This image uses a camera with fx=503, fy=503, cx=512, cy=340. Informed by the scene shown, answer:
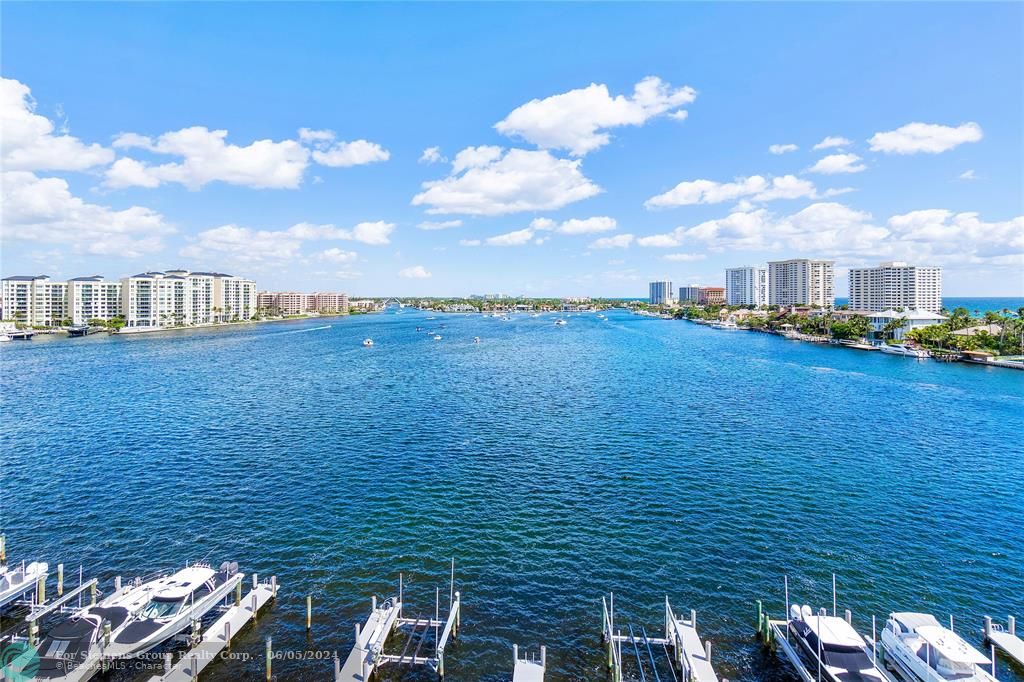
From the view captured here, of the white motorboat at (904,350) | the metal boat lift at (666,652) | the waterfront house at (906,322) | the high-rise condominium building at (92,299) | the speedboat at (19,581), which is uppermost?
the high-rise condominium building at (92,299)

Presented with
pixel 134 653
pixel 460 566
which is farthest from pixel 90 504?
pixel 460 566

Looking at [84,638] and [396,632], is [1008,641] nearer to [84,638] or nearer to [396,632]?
[396,632]

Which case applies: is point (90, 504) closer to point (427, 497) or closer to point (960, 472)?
point (427, 497)

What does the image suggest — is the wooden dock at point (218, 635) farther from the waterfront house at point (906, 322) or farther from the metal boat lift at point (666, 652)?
the waterfront house at point (906, 322)

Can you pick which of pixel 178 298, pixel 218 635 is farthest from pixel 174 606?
pixel 178 298

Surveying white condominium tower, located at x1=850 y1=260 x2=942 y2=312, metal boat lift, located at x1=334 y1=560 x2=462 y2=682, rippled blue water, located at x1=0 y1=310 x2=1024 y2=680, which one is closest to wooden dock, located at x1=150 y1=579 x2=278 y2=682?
rippled blue water, located at x1=0 y1=310 x2=1024 y2=680

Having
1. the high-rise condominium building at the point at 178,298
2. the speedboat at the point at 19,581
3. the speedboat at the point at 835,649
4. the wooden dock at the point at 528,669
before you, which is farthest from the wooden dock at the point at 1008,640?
Result: the high-rise condominium building at the point at 178,298

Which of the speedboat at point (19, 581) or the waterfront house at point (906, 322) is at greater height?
the waterfront house at point (906, 322)
